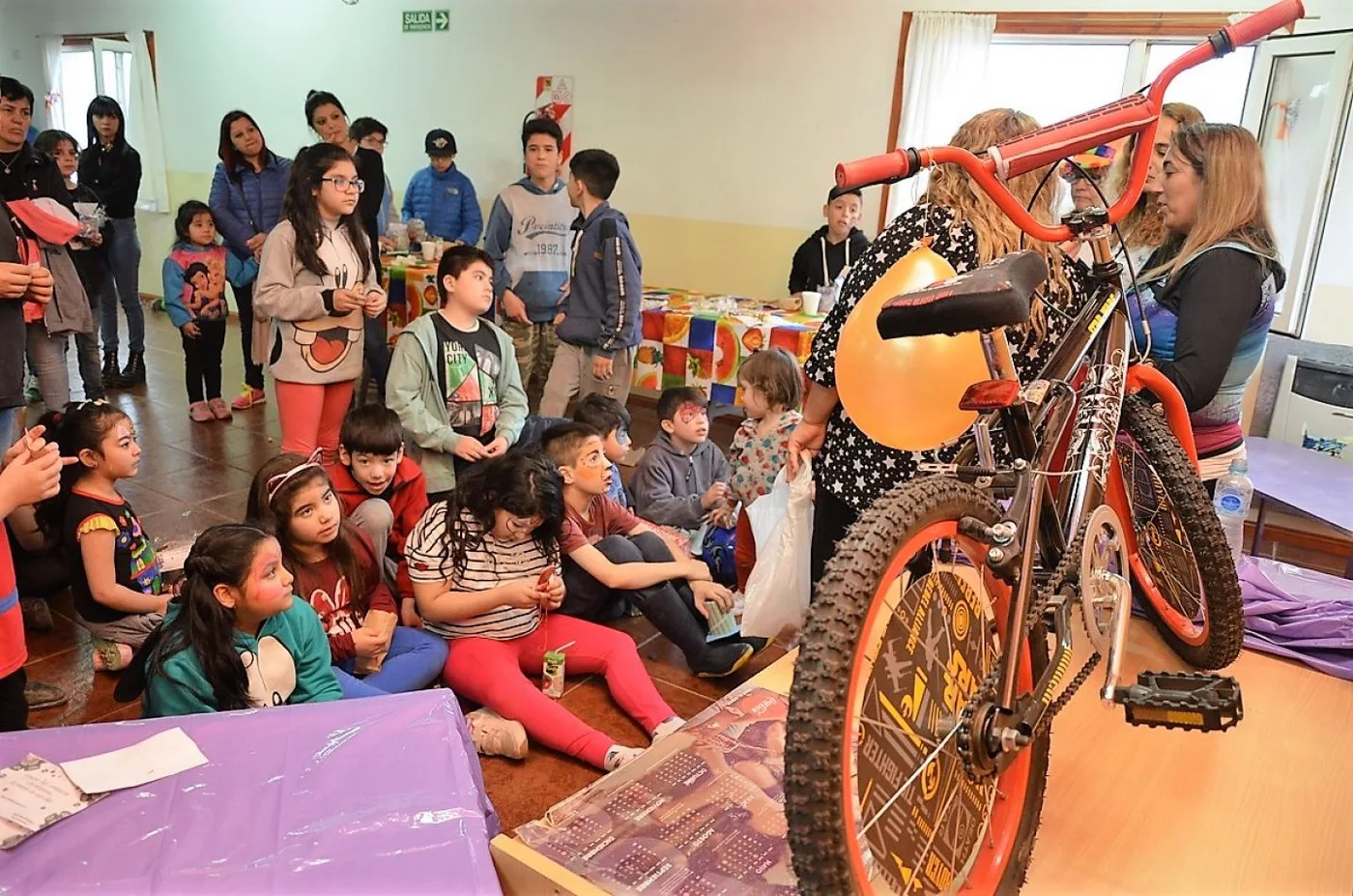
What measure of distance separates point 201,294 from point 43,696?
2.74m

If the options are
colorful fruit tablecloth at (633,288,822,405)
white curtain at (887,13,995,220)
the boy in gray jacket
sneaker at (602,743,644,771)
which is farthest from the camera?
white curtain at (887,13,995,220)

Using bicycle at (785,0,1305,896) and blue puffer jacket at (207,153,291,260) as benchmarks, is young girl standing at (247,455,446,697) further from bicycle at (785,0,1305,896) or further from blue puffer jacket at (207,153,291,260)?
blue puffer jacket at (207,153,291,260)

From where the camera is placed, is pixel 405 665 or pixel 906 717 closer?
pixel 906 717

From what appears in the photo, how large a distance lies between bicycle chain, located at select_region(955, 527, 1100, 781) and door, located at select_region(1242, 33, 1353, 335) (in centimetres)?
293

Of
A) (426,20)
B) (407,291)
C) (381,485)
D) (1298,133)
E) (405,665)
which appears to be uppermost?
(426,20)

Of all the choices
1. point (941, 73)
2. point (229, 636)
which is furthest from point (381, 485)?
point (941, 73)

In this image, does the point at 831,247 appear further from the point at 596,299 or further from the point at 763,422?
the point at 763,422

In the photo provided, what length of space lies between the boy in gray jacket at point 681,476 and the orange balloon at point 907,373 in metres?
1.90

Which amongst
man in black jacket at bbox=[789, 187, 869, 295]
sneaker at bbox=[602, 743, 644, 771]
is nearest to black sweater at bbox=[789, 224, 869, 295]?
man in black jacket at bbox=[789, 187, 869, 295]

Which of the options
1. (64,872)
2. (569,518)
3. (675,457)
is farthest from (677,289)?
(64,872)

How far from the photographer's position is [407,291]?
16.2ft

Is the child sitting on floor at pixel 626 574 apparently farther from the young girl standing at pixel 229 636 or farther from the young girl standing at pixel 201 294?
the young girl standing at pixel 201 294

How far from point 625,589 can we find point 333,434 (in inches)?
49.3

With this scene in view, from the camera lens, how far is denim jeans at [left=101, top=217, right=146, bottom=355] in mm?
5379
